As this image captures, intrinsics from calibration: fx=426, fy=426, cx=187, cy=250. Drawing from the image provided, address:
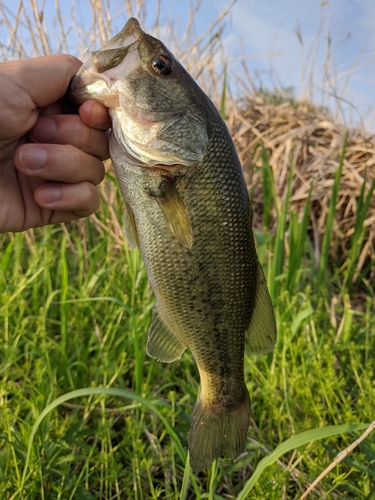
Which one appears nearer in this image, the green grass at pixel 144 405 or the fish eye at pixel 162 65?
the fish eye at pixel 162 65

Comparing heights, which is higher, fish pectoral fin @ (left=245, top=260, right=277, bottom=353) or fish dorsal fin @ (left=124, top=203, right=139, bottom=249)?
fish dorsal fin @ (left=124, top=203, right=139, bottom=249)

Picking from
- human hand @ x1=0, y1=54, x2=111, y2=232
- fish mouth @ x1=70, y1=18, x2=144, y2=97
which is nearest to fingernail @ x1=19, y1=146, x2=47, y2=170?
human hand @ x1=0, y1=54, x2=111, y2=232

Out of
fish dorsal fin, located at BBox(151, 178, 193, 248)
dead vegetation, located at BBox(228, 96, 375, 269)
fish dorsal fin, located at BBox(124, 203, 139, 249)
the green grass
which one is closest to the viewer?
fish dorsal fin, located at BBox(151, 178, 193, 248)

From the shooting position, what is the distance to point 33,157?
1.34 m

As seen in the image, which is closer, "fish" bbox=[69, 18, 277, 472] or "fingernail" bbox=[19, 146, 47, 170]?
"fish" bbox=[69, 18, 277, 472]

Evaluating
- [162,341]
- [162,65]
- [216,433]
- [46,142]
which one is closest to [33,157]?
[46,142]

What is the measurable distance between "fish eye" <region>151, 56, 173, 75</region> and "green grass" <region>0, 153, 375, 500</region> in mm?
947

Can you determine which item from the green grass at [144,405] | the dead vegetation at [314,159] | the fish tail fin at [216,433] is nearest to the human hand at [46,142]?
the green grass at [144,405]

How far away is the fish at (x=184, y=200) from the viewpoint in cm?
117

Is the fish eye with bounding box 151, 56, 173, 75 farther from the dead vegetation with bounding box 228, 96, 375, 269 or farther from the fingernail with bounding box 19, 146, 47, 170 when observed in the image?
the dead vegetation with bounding box 228, 96, 375, 269

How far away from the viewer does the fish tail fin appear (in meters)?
1.22

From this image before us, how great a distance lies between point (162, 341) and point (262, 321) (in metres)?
0.32

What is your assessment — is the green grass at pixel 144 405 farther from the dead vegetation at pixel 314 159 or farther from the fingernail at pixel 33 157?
the dead vegetation at pixel 314 159

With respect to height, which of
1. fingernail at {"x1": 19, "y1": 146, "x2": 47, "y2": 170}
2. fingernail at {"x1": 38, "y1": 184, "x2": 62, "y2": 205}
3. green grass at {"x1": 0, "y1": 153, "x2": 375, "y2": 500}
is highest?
fingernail at {"x1": 19, "y1": 146, "x2": 47, "y2": 170}
